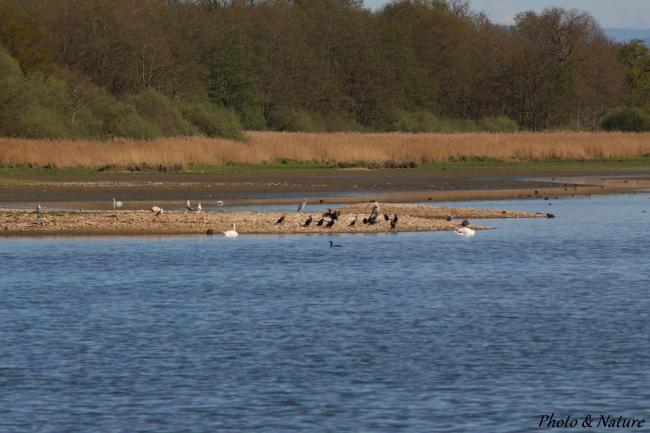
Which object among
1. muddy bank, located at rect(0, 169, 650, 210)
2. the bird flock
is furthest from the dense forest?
the bird flock

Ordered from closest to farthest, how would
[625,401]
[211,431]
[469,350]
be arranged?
[211,431]
[625,401]
[469,350]

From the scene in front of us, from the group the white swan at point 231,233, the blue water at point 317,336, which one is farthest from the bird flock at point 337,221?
the blue water at point 317,336

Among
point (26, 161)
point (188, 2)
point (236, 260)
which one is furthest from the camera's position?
point (188, 2)

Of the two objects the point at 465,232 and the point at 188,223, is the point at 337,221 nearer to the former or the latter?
the point at 465,232

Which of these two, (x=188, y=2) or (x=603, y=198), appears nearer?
(x=603, y=198)

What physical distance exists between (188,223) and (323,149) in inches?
1230

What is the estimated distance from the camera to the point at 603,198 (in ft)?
155

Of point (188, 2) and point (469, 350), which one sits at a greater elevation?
point (188, 2)

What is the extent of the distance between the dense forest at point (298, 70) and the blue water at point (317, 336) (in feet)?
127

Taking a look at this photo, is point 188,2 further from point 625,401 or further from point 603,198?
point 625,401

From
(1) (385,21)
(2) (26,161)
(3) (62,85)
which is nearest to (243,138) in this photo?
(3) (62,85)

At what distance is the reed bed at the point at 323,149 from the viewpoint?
178 ft

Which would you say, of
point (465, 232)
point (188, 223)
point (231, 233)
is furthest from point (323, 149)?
point (231, 233)

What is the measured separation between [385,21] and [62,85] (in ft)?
192
